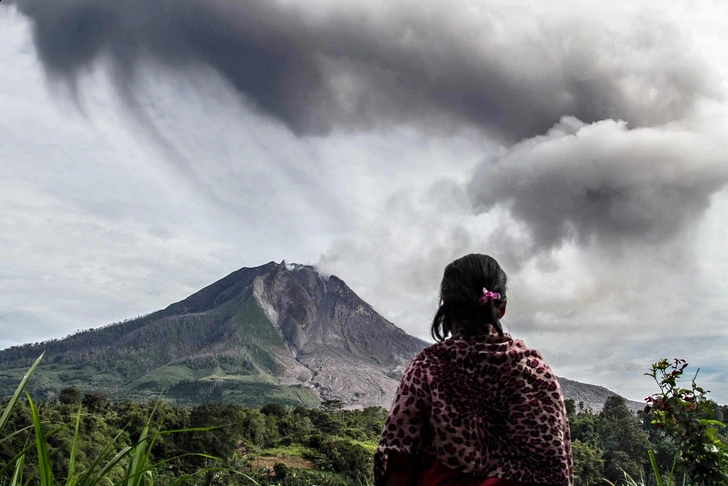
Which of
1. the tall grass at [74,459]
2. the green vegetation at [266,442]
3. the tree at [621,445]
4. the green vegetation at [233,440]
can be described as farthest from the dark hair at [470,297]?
the tree at [621,445]

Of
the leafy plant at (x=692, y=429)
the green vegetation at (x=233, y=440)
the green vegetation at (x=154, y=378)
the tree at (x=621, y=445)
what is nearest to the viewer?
the leafy plant at (x=692, y=429)

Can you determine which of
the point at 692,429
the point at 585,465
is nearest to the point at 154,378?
the point at 585,465

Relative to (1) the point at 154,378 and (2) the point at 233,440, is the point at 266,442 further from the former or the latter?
(1) the point at 154,378

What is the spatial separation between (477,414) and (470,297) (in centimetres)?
39

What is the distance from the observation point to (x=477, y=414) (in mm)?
1837

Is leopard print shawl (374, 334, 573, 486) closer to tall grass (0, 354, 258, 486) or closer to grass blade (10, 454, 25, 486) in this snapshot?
tall grass (0, 354, 258, 486)

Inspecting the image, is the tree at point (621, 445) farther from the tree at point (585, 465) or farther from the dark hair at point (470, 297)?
the dark hair at point (470, 297)

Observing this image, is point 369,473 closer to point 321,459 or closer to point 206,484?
point 321,459

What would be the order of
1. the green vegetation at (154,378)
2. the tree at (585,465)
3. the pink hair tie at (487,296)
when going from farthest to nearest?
the green vegetation at (154,378) → the tree at (585,465) → the pink hair tie at (487,296)

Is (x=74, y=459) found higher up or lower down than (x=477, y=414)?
lower down

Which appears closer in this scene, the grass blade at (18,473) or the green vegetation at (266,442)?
the grass blade at (18,473)

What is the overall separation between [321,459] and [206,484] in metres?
12.1

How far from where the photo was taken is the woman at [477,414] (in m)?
1.80

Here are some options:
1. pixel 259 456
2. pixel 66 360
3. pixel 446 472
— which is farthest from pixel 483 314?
pixel 66 360
